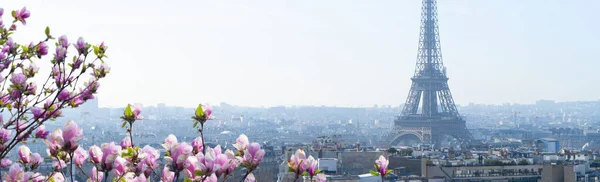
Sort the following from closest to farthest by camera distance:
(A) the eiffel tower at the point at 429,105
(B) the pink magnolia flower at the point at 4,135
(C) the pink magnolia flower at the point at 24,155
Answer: (C) the pink magnolia flower at the point at 24,155
(B) the pink magnolia flower at the point at 4,135
(A) the eiffel tower at the point at 429,105

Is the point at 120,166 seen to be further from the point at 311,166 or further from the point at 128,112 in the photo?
the point at 311,166

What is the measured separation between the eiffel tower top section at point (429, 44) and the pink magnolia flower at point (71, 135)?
108943 millimetres

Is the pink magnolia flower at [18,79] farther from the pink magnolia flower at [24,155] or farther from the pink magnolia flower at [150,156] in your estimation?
the pink magnolia flower at [150,156]

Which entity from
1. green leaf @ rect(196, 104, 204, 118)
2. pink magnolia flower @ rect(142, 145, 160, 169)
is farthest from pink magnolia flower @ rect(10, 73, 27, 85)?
green leaf @ rect(196, 104, 204, 118)

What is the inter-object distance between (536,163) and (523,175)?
4094 mm

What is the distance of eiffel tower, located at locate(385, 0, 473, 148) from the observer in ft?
351

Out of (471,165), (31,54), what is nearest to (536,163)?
(471,165)

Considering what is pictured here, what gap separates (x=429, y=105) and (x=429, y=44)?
357 inches

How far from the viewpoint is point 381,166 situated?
5.94 m

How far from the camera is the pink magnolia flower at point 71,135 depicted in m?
5.16

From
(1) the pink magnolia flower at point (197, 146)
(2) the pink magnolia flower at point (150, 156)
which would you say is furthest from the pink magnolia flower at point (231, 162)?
(1) the pink magnolia flower at point (197, 146)

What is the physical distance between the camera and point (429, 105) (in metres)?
110

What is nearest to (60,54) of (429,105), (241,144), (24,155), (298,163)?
(24,155)

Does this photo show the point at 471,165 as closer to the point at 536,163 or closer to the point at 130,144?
the point at 536,163
